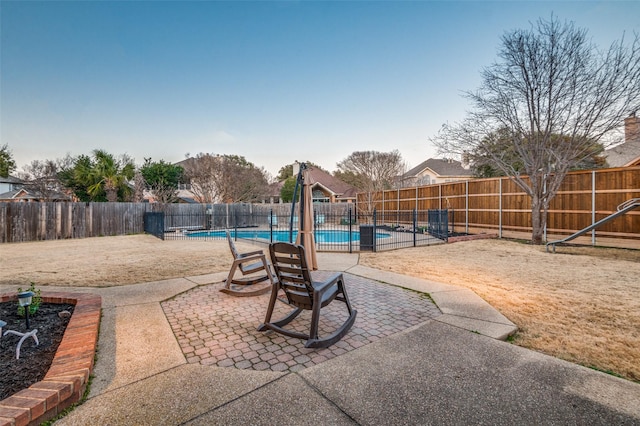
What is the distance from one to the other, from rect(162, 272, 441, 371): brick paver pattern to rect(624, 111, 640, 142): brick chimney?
10046 millimetres

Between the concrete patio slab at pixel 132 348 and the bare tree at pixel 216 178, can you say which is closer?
the concrete patio slab at pixel 132 348

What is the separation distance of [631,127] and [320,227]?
586 inches

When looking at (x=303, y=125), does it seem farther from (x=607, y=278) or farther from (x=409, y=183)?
(x=409, y=183)

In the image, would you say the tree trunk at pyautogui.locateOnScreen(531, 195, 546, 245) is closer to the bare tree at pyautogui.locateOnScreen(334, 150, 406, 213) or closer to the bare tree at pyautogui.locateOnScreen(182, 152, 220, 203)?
the bare tree at pyautogui.locateOnScreen(334, 150, 406, 213)

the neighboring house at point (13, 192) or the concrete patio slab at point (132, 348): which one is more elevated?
the neighboring house at point (13, 192)

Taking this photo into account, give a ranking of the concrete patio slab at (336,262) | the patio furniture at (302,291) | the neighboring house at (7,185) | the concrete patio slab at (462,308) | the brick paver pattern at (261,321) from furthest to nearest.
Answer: the neighboring house at (7,185) < the concrete patio slab at (336,262) < the concrete patio slab at (462,308) < the patio furniture at (302,291) < the brick paver pattern at (261,321)

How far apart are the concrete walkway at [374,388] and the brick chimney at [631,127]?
10365 mm

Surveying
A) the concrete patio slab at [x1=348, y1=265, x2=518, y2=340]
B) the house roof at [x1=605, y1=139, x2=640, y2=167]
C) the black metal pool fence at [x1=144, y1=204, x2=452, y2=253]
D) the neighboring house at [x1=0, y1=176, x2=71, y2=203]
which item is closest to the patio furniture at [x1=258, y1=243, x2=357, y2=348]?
the concrete patio slab at [x1=348, y1=265, x2=518, y2=340]

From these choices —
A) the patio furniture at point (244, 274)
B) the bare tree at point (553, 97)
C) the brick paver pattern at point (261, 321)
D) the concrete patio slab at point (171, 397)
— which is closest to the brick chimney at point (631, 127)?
the bare tree at point (553, 97)

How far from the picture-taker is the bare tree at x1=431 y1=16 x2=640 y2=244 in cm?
891

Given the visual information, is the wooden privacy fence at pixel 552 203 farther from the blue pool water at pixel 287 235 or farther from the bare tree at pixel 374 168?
the bare tree at pixel 374 168

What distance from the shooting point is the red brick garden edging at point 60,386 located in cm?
164

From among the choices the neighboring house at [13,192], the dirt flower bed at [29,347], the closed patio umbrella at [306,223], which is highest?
the neighboring house at [13,192]

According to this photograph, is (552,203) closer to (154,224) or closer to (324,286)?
(324,286)
